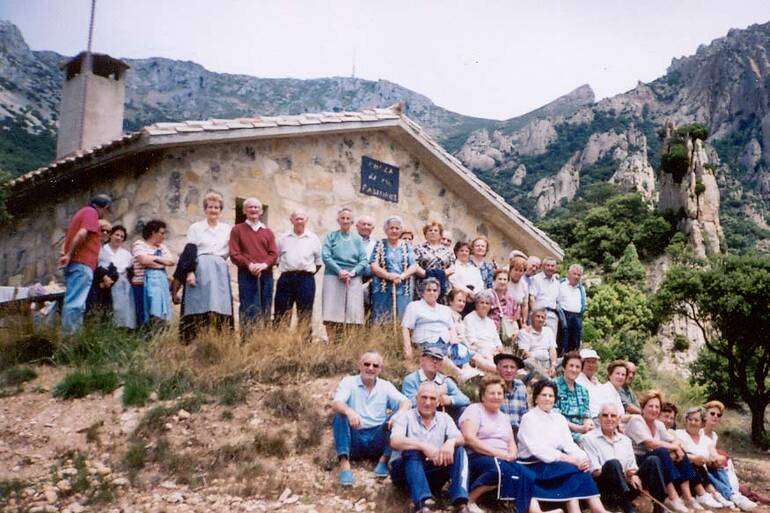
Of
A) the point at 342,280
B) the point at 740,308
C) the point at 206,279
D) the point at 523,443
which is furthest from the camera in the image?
the point at 740,308

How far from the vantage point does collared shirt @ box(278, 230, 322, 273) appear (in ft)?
21.5

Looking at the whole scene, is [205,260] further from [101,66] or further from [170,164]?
[101,66]

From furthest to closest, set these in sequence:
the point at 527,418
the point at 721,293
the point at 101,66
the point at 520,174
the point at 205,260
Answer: the point at 520,174, the point at 721,293, the point at 101,66, the point at 205,260, the point at 527,418

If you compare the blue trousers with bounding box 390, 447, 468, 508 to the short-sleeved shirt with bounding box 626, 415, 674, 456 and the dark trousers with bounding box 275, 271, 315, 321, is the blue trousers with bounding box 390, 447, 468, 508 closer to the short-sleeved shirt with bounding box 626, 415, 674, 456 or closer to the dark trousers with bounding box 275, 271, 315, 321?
the short-sleeved shirt with bounding box 626, 415, 674, 456

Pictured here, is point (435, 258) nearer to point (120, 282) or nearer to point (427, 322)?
point (427, 322)

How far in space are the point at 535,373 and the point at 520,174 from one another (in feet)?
276

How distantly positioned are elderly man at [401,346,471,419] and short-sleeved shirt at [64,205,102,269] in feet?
11.6

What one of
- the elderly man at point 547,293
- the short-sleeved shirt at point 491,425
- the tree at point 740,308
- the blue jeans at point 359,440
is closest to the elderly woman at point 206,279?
the blue jeans at point 359,440

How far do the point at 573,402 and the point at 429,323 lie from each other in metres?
1.59

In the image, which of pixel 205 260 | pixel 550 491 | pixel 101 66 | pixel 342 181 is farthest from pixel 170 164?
pixel 101 66

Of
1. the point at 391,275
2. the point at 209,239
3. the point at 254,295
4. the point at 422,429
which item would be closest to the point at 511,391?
the point at 422,429

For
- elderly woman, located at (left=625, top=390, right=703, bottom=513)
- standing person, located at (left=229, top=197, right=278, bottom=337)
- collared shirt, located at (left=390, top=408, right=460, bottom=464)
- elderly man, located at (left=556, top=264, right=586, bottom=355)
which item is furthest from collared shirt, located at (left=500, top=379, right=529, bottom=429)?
elderly man, located at (left=556, top=264, right=586, bottom=355)

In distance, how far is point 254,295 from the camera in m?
6.40

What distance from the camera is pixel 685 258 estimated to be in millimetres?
39656
